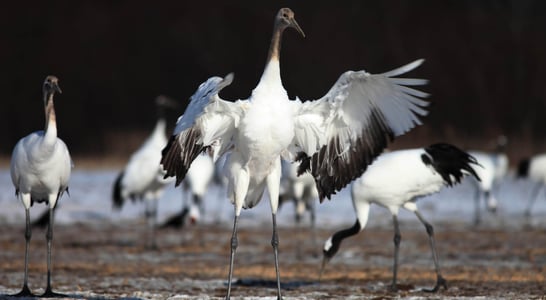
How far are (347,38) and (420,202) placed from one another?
9298 millimetres

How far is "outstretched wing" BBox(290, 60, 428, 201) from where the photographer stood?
21.3 ft

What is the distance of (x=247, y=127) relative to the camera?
6.65 m

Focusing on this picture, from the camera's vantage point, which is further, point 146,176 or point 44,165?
point 146,176

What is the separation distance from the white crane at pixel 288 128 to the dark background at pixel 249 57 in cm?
1670

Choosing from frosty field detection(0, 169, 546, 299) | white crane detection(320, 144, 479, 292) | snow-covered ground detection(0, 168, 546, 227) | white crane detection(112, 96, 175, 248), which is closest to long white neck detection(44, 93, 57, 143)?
frosty field detection(0, 169, 546, 299)

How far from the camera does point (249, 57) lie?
90.8ft

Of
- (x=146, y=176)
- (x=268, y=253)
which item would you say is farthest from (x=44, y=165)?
(x=146, y=176)

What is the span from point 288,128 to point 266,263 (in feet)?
14.7

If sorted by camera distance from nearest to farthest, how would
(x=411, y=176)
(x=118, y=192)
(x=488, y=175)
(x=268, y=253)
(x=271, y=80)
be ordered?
1. (x=271, y=80)
2. (x=411, y=176)
3. (x=268, y=253)
4. (x=118, y=192)
5. (x=488, y=175)

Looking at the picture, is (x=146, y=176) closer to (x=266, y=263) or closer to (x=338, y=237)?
(x=266, y=263)

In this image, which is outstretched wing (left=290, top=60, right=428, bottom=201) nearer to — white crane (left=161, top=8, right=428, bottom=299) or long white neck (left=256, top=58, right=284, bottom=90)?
white crane (left=161, top=8, right=428, bottom=299)

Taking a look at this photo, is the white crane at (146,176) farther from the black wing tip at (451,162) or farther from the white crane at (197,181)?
the black wing tip at (451,162)

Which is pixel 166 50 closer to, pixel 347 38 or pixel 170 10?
pixel 170 10

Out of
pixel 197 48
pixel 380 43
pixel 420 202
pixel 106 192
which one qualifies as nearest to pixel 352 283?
pixel 420 202
